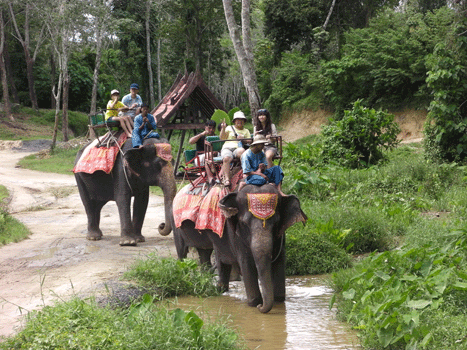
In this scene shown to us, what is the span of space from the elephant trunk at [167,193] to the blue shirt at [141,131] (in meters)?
0.63

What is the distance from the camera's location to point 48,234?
1209 cm

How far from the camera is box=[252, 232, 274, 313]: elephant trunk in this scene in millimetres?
6523

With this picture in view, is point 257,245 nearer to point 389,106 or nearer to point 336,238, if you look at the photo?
point 336,238

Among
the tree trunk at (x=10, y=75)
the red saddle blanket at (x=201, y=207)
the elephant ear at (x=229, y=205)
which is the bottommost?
the red saddle blanket at (x=201, y=207)

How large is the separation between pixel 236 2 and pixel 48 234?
22739 millimetres

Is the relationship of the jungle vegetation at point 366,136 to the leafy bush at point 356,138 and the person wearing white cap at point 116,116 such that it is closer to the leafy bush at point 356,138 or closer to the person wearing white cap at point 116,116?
the leafy bush at point 356,138

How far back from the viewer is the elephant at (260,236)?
656 centimetres

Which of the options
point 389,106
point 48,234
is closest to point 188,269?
point 48,234

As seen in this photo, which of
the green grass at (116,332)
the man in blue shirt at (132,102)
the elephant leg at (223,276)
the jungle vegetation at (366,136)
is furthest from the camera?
the man in blue shirt at (132,102)

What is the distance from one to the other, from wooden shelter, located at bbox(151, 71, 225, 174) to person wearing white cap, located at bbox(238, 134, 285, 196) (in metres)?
6.12

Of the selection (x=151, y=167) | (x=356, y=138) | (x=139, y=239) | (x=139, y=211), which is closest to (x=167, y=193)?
(x=151, y=167)

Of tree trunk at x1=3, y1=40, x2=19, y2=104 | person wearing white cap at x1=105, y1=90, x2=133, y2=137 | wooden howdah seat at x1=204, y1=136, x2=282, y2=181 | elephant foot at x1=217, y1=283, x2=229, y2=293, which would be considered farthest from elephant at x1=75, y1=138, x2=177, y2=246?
tree trunk at x1=3, y1=40, x2=19, y2=104

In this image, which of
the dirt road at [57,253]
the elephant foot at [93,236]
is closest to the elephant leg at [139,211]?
the dirt road at [57,253]

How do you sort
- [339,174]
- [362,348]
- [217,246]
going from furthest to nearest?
[339,174]
[217,246]
[362,348]
